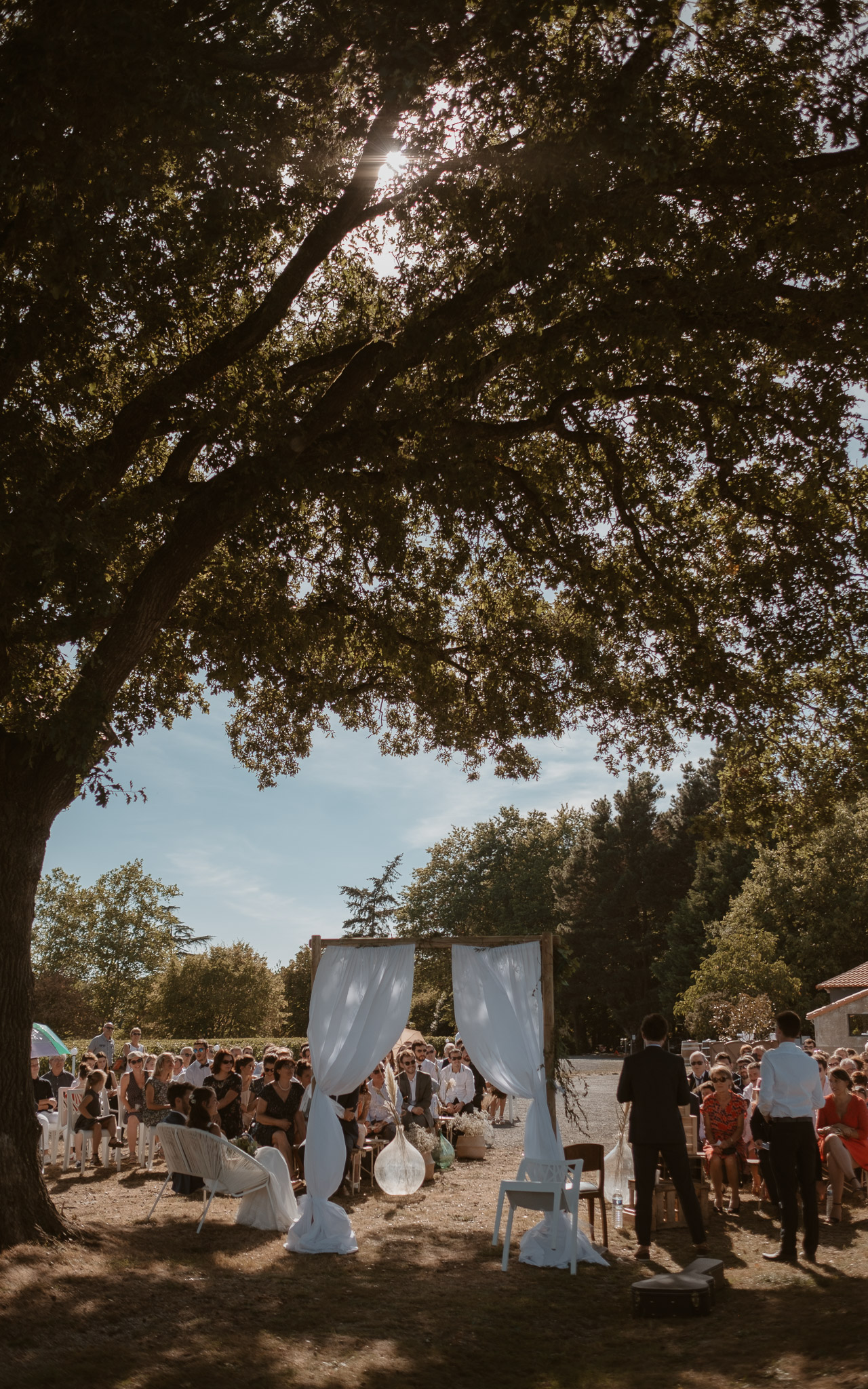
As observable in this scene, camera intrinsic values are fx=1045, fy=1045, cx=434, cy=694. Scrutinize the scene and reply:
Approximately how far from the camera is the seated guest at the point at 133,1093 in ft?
50.1

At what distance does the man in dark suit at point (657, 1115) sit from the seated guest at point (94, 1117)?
315 inches

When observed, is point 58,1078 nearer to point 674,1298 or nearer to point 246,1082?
point 246,1082

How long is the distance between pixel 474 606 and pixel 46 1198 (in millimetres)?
9862

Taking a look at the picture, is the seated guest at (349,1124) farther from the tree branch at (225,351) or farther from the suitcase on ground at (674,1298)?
the tree branch at (225,351)

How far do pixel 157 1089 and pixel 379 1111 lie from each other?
3.13 metres

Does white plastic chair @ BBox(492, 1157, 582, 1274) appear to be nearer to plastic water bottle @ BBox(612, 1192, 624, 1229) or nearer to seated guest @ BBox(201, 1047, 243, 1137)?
plastic water bottle @ BBox(612, 1192, 624, 1229)

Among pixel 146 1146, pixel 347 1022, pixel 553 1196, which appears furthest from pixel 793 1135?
pixel 146 1146

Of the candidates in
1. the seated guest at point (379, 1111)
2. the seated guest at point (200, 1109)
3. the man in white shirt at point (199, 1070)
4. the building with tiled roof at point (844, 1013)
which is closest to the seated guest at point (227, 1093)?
the seated guest at point (200, 1109)

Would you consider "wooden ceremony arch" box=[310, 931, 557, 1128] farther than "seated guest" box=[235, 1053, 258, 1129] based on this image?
No

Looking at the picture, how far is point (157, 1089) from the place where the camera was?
578 inches

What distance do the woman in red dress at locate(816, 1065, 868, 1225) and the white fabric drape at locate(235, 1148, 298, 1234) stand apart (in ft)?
18.0

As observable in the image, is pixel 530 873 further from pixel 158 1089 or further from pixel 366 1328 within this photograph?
pixel 366 1328

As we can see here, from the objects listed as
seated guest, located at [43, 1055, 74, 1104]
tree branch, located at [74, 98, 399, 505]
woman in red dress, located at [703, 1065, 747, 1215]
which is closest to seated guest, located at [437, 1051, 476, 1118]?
seated guest, located at [43, 1055, 74, 1104]

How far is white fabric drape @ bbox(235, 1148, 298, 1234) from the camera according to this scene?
10.7 m
